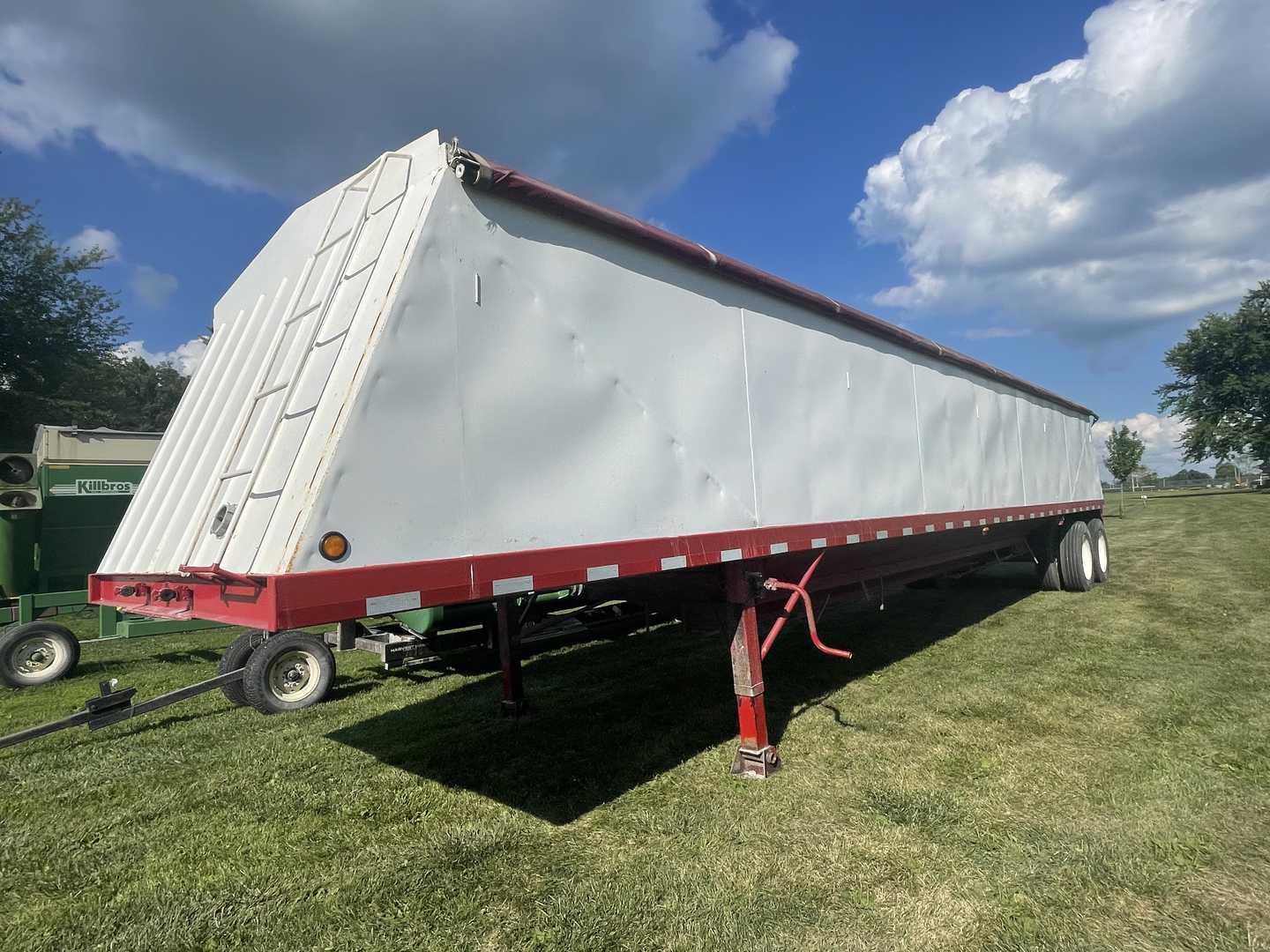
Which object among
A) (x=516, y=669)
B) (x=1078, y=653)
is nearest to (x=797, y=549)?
(x=516, y=669)

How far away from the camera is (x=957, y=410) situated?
7.86m

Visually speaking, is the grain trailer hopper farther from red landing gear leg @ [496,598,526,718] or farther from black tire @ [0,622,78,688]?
black tire @ [0,622,78,688]

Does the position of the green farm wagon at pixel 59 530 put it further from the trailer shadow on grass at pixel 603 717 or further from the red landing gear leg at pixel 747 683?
the red landing gear leg at pixel 747 683

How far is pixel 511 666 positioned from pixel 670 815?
7.49 feet

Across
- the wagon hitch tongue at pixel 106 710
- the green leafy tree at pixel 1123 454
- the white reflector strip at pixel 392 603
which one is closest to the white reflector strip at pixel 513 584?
the white reflector strip at pixel 392 603

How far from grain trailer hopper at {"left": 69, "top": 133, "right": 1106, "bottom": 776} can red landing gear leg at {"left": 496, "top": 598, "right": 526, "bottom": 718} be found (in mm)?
21

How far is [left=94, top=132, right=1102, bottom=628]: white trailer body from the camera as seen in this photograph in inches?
114

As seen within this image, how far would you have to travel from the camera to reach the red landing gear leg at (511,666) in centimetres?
601

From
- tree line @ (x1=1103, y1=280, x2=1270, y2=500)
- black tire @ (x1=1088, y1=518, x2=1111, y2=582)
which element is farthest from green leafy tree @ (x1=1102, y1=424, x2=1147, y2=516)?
black tire @ (x1=1088, y1=518, x2=1111, y2=582)

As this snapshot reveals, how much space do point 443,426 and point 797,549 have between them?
2.72 meters

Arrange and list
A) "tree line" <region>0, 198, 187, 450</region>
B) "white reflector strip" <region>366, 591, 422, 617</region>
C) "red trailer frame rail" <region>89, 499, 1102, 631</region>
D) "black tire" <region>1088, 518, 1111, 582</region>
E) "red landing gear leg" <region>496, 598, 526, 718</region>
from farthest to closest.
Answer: "tree line" <region>0, 198, 187, 450</region>
"black tire" <region>1088, 518, 1111, 582</region>
"red landing gear leg" <region>496, 598, 526, 718</region>
"white reflector strip" <region>366, 591, 422, 617</region>
"red trailer frame rail" <region>89, 499, 1102, 631</region>

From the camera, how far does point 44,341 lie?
30.8 m

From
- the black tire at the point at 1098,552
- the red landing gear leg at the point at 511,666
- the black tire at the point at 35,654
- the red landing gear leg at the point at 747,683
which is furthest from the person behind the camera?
the black tire at the point at 1098,552

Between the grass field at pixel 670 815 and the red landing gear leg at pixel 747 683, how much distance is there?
0.16 m
